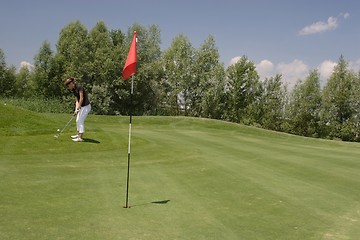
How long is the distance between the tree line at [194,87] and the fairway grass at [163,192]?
4118 centimetres

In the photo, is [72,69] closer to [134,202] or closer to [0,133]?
[0,133]

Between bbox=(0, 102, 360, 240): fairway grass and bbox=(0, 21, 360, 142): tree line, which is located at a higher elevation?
bbox=(0, 21, 360, 142): tree line

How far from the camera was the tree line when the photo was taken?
54438 mm

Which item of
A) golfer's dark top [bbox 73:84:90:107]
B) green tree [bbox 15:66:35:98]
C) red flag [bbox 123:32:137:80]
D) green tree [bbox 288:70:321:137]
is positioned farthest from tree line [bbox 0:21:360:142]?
red flag [bbox 123:32:137:80]

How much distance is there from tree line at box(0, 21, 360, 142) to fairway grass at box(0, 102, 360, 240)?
41.2 m

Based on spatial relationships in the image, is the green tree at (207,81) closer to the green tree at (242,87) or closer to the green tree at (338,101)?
the green tree at (242,87)

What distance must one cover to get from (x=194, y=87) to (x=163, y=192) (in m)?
52.1

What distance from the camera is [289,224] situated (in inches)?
239

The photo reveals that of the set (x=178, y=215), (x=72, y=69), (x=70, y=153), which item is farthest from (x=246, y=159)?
(x=72, y=69)

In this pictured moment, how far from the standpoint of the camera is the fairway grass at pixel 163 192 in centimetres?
548

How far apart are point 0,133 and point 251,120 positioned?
151ft

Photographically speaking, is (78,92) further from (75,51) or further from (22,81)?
(22,81)

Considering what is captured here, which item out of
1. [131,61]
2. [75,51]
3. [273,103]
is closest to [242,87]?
[273,103]

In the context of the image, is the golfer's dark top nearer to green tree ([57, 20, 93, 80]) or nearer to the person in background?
the person in background
